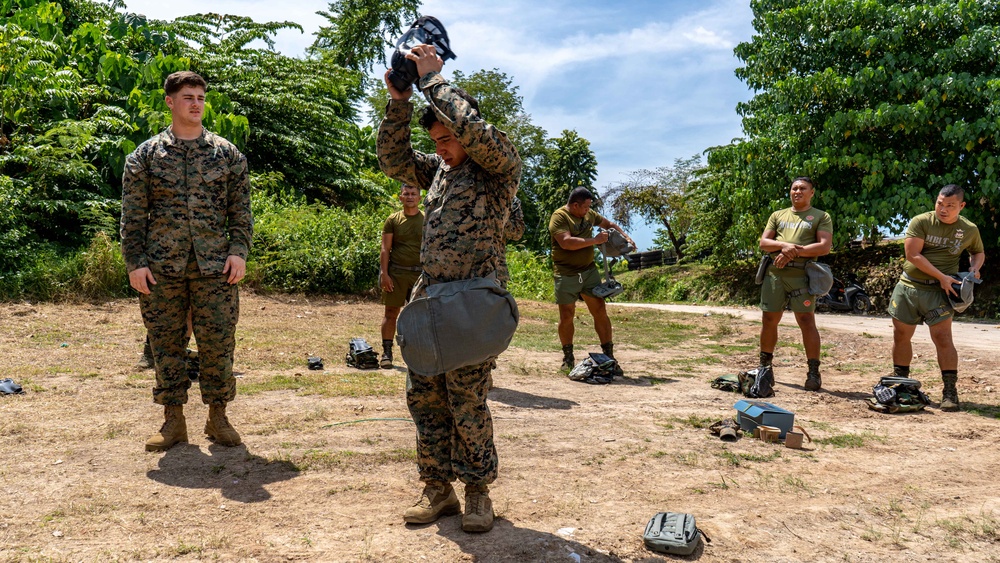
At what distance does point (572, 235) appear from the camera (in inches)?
314

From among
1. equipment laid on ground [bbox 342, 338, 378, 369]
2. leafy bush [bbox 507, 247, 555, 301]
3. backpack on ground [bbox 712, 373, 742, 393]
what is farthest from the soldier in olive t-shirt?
leafy bush [bbox 507, 247, 555, 301]

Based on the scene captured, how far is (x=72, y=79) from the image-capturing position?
1449cm

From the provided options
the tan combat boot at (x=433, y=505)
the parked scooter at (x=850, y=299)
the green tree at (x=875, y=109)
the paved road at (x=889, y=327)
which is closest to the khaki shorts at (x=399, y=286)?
the tan combat boot at (x=433, y=505)

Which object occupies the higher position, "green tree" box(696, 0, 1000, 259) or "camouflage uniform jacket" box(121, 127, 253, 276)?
"green tree" box(696, 0, 1000, 259)

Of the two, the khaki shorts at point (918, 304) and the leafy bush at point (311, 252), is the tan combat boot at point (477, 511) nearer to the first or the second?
the khaki shorts at point (918, 304)

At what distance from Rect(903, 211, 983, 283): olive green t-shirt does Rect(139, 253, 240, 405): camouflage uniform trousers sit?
5.75m

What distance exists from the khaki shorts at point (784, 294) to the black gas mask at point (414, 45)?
510 centimetres

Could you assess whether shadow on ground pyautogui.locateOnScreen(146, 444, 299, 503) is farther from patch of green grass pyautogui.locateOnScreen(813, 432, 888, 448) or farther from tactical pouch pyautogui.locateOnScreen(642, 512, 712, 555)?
patch of green grass pyautogui.locateOnScreen(813, 432, 888, 448)

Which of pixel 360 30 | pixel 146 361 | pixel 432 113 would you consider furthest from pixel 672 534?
pixel 360 30

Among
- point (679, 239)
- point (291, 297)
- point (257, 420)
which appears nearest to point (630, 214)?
point (679, 239)

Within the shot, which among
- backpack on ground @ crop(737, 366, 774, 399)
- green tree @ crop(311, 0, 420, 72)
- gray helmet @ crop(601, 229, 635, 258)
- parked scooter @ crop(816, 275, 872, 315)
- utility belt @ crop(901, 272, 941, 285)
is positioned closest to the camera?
utility belt @ crop(901, 272, 941, 285)

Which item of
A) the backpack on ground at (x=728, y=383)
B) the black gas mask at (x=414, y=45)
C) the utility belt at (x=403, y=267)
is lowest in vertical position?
the backpack on ground at (x=728, y=383)

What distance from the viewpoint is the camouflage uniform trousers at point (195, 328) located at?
4582 mm

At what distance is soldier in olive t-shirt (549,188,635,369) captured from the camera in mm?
7916
